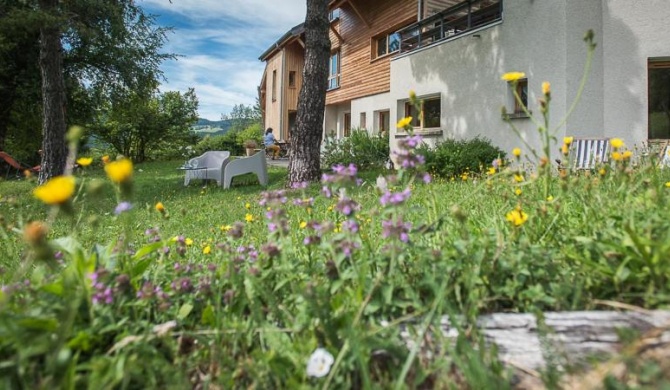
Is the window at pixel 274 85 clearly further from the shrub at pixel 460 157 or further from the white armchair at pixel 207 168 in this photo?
the shrub at pixel 460 157

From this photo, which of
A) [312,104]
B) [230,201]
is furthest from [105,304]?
[312,104]

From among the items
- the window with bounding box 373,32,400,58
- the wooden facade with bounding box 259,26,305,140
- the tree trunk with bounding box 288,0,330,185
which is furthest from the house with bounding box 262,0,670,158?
the wooden facade with bounding box 259,26,305,140

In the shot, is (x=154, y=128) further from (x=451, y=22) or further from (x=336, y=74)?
(x=451, y=22)

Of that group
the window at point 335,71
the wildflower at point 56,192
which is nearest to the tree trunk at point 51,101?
the wildflower at point 56,192

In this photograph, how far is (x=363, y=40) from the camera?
17.1 m

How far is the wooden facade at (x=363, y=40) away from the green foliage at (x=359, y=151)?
2774 millimetres

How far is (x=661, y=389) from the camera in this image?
92 cm

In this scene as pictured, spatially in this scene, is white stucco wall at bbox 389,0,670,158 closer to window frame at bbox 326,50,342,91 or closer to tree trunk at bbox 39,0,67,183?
tree trunk at bbox 39,0,67,183

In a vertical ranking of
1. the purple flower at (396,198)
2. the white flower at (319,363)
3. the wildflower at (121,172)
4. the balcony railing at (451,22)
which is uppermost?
→ the balcony railing at (451,22)

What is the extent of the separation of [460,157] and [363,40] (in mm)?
9643

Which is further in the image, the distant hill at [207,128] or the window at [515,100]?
the distant hill at [207,128]

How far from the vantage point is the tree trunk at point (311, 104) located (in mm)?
7941

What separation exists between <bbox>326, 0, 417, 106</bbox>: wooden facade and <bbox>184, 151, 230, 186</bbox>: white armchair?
659cm

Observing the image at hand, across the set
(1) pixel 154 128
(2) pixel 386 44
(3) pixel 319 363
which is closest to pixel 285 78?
(1) pixel 154 128
